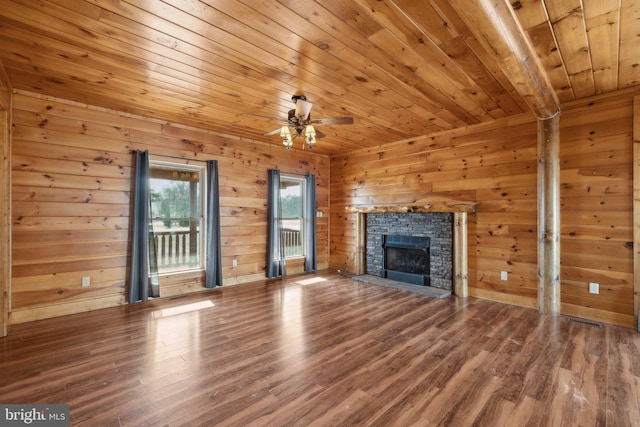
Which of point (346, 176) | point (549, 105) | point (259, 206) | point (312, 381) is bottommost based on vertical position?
point (312, 381)

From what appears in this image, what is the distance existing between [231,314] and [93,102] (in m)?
3.24

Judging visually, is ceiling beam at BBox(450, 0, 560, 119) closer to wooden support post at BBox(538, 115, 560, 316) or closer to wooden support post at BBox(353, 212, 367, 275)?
wooden support post at BBox(538, 115, 560, 316)

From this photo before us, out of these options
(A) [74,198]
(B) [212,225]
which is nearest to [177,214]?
(B) [212,225]

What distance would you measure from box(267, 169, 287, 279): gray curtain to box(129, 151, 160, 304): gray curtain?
1995 mm

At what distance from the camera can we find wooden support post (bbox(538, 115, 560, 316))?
12.2 feet

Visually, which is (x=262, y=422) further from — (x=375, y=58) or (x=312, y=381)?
(x=375, y=58)

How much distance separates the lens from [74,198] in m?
3.80

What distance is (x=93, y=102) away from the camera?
3.79 m

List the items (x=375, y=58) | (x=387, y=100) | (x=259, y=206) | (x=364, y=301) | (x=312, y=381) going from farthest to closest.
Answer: (x=259, y=206) < (x=364, y=301) < (x=387, y=100) < (x=375, y=58) < (x=312, y=381)

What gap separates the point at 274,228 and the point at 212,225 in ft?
3.92

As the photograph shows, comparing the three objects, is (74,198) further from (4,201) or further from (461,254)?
(461,254)

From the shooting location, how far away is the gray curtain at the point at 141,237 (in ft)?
13.5

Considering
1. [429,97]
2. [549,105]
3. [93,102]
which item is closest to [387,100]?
[429,97]

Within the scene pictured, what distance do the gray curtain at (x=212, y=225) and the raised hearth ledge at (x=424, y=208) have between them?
2586 mm
